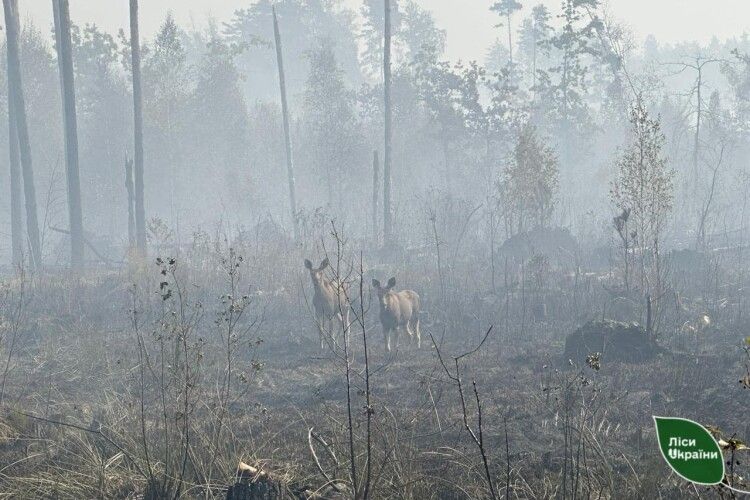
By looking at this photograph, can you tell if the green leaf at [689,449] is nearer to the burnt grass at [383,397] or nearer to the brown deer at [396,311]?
the burnt grass at [383,397]

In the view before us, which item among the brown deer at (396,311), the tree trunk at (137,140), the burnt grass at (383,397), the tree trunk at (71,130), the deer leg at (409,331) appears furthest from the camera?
the tree trunk at (137,140)

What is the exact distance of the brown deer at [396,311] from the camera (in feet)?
52.6

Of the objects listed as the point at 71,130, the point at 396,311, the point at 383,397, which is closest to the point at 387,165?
the point at 71,130

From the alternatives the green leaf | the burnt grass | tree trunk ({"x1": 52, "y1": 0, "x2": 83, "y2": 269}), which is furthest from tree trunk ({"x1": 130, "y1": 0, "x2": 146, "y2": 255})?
the green leaf

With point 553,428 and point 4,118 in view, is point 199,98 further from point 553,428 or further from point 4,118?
point 553,428

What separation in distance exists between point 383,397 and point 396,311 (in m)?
4.62

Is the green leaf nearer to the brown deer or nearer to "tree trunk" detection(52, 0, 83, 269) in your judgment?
the brown deer

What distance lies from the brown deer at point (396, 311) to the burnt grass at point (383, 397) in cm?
39

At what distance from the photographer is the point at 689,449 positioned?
64.9 inches

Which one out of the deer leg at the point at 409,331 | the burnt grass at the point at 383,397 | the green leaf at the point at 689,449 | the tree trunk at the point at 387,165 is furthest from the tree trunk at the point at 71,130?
the green leaf at the point at 689,449

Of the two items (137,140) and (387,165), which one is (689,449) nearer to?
(137,140)

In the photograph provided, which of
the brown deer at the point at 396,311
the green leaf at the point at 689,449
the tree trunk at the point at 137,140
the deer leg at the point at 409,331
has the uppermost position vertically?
the tree trunk at the point at 137,140

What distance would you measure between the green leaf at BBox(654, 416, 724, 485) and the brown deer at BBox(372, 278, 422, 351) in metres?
13.6

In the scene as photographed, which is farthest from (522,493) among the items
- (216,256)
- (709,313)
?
(216,256)
